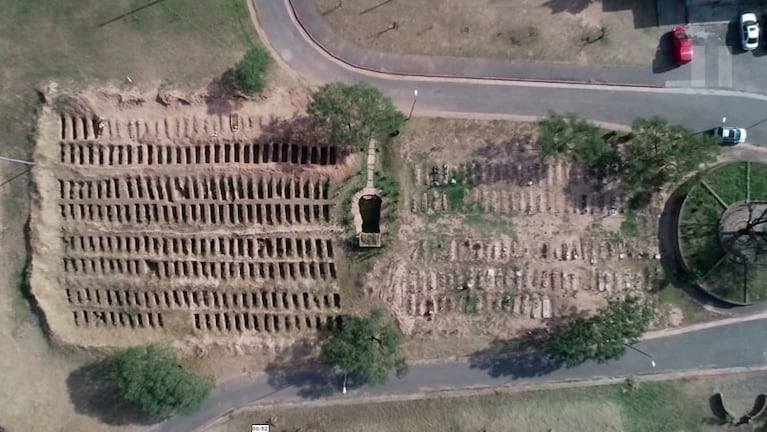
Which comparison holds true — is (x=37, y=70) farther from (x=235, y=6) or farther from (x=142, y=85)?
(x=235, y=6)

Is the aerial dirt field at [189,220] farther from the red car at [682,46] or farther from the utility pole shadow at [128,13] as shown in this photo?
the red car at [682,46]

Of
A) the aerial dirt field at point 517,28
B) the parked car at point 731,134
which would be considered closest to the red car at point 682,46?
the aerial dirt field at point 517,28

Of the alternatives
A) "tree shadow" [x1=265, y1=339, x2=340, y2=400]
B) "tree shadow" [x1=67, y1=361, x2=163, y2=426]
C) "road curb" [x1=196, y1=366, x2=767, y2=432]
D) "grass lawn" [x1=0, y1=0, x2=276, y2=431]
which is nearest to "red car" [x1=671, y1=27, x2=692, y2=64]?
"road curb" [x1=196, y1=366, x2=767, y2=432]

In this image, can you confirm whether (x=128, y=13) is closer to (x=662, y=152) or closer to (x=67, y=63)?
(x=67, y=63)

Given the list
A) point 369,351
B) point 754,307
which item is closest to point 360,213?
point 369,351

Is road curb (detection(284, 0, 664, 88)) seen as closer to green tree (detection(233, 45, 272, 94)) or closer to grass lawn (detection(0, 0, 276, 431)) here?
green tree (detection(233, 45, 272, 94))
